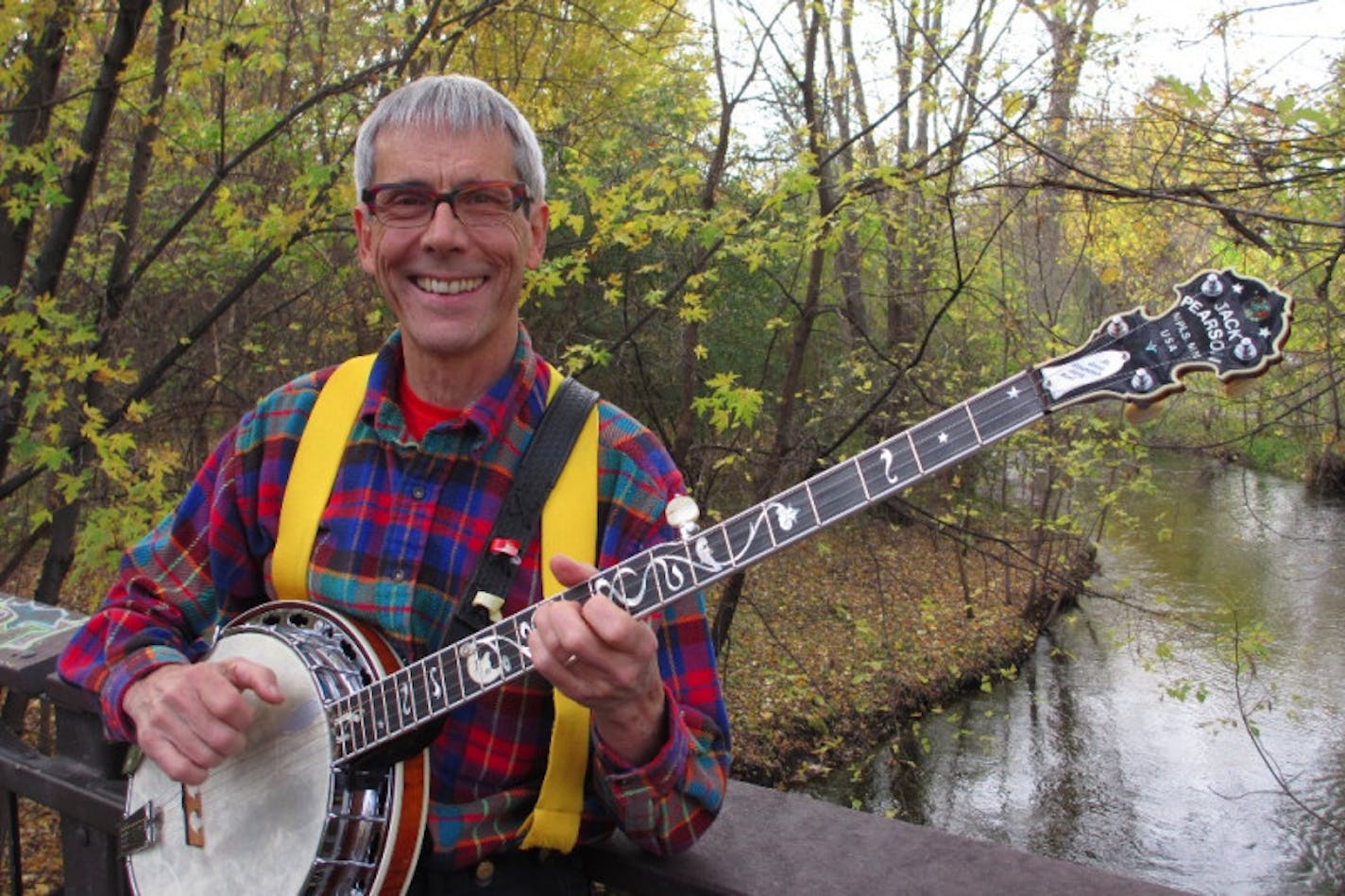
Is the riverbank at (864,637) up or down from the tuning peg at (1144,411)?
down

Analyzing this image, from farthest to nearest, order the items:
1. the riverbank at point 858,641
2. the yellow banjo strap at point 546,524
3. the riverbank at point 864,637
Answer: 1. the riverbank at point 864,637
2. the riverbank at point 858,641
3. the yellow banjo strap at point 546,524

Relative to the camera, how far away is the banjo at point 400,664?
1298mm

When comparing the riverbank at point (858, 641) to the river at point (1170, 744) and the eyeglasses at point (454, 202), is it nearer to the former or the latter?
the river at point (1170, 744)

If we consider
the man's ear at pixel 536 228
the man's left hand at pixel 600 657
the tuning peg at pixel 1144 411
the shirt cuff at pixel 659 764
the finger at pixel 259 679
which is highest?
the man's ear at pixel 536 228

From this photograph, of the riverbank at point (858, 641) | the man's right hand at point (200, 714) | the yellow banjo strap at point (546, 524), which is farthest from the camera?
the riverbank at point (858, 641)

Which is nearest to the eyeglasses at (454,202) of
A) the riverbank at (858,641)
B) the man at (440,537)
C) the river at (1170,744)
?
the man at (440,537)

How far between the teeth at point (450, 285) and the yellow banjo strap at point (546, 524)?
21cm

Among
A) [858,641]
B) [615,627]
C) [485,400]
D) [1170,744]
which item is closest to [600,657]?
[615,627]

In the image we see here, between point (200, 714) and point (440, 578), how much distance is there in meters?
0.42

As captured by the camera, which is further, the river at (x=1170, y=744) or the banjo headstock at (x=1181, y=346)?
the river at (x=1170, y=744)

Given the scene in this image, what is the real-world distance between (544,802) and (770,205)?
14.0ft

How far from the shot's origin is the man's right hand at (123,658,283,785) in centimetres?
162

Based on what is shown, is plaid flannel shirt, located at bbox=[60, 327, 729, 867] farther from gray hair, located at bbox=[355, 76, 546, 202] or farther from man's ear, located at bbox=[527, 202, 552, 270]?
gray hair, located at bbox=[355, 76, 546, 202]

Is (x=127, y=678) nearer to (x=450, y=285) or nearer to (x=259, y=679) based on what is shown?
(x=259, y=679)
